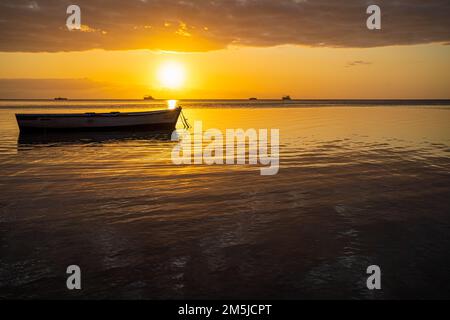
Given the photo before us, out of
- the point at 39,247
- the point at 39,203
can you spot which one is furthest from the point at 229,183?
the point at 39,247

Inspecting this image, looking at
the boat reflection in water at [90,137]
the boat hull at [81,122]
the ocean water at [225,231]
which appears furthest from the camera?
the boat hull at [81,122]


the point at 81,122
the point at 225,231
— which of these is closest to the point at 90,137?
the point at 81,122

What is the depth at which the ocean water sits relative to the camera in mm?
6363

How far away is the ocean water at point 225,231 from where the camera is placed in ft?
20.9

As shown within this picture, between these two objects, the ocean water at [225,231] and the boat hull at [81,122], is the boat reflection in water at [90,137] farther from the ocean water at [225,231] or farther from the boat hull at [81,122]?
the ocean water at [225,231]

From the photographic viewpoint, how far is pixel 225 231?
8.87 m

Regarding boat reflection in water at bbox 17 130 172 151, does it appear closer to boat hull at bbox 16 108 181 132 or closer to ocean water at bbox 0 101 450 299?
boat hull at bbox 16 108 181 132

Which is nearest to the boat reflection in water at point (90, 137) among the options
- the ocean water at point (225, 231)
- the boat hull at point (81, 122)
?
the boat hull at point (81, 122)

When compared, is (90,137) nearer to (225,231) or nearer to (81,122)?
(81,122)

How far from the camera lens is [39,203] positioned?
37.0 ft

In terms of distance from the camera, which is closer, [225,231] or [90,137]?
[225,231]

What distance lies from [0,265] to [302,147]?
765 inches

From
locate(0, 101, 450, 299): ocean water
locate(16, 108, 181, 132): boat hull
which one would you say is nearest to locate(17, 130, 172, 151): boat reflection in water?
Result: locate(16, 108, 181, 132): boat hull
